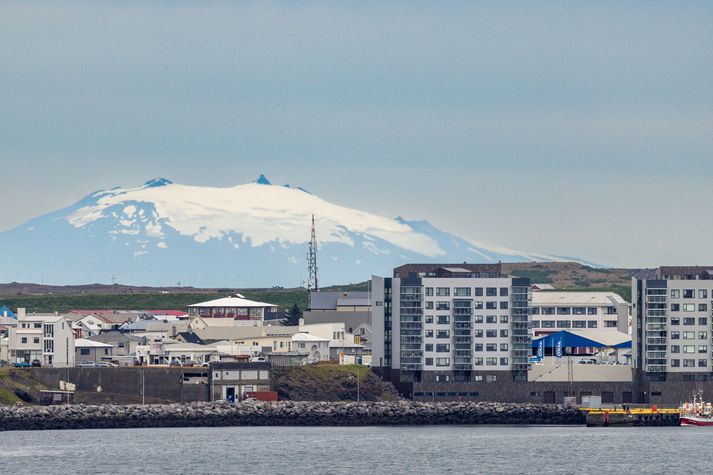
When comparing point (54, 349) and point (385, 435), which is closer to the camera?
point (385, 435)

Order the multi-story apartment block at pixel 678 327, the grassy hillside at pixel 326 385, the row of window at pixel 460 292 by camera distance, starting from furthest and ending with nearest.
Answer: the grassy hillside at pixel 326 385
the row of window at pixel 460 292
the multi-story apartment block at pixel 678 327

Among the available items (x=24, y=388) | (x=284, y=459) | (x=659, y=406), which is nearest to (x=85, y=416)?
(x=24, y=388)

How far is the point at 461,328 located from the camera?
177625 millimetres

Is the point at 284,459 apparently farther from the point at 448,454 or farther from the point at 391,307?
the point at 391,307

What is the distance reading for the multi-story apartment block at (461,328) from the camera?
177625mm

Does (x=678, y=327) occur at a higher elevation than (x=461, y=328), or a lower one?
higher

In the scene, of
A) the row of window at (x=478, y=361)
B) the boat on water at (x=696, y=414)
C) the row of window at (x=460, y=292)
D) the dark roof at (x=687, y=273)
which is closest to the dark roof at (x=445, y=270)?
the row of window at (x=460, y=292)

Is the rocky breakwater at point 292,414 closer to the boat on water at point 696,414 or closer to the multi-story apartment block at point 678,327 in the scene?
the boat on water at point 696,414

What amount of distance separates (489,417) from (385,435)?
1799 centimetres

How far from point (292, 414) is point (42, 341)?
113ft

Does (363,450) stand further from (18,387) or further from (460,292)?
(18,387)

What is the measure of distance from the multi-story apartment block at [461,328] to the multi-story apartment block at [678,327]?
11908 mm

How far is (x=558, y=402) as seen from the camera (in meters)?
178

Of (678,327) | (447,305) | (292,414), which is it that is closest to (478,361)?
(447,305)
